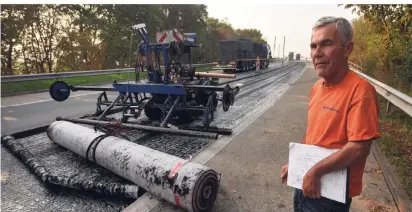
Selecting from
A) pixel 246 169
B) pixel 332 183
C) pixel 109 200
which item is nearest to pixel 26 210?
pixel 109 200

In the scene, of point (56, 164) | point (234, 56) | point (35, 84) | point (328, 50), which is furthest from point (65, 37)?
point (328, 50)

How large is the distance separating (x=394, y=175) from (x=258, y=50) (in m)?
Answer: 32.6

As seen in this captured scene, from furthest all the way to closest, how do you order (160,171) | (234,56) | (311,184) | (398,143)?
1. (234,56)
2. (398,143)
3. (160,171)
4. (311,184)

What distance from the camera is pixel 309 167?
69.7 inches

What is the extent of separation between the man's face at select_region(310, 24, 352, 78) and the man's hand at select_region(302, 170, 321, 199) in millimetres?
657

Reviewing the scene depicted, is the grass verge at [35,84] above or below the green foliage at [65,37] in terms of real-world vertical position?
below

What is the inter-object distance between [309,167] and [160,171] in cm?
193

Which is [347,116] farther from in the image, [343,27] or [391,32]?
[391,32]

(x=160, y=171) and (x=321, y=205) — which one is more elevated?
(x=321, y=205)

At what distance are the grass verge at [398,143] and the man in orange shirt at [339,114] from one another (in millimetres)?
2295

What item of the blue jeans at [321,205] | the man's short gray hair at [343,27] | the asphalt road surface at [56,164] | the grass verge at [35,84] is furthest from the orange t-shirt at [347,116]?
the grass verge at [35,84]

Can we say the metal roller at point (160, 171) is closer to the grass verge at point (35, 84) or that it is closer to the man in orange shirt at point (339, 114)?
the man in orange shirt at point (339, 114)

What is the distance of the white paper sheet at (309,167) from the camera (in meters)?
1.66

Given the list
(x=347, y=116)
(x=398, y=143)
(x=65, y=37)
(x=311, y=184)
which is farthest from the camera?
(x=65, y=37)
